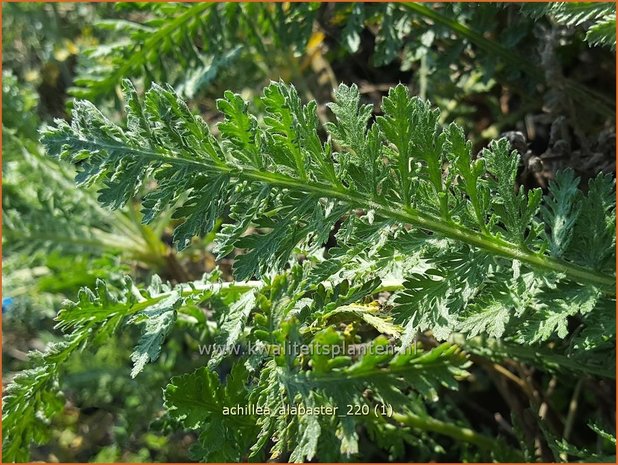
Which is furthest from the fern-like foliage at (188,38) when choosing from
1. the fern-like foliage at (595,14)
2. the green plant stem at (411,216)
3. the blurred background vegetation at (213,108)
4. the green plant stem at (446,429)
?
the green plant stem at (446,429)

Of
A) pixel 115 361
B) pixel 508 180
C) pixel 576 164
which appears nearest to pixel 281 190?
pixel 508 180

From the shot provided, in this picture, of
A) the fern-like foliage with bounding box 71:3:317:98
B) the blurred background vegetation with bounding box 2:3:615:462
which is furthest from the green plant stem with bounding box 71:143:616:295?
the fern-like foliage with bounding box 71:3:317:98

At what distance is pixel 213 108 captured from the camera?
9.84ft

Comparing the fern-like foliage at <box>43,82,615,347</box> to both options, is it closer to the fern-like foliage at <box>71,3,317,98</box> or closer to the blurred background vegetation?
the blurred background vegetation

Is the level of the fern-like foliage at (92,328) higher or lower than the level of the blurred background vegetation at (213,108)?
lower

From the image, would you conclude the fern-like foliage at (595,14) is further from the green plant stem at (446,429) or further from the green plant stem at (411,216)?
the green plant stem at (446,429)

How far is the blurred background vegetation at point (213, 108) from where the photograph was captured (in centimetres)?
212

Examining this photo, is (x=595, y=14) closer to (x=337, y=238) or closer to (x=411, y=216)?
(x=411, y=216)

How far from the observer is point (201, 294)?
5.12 ft

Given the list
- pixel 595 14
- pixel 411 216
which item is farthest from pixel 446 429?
pixel 595 14

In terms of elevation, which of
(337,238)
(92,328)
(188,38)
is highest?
→ (188,38)

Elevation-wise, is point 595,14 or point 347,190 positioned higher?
point 595,14

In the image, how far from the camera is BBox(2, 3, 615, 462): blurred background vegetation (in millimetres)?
2125

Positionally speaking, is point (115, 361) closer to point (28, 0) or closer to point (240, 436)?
point (240, 436)
